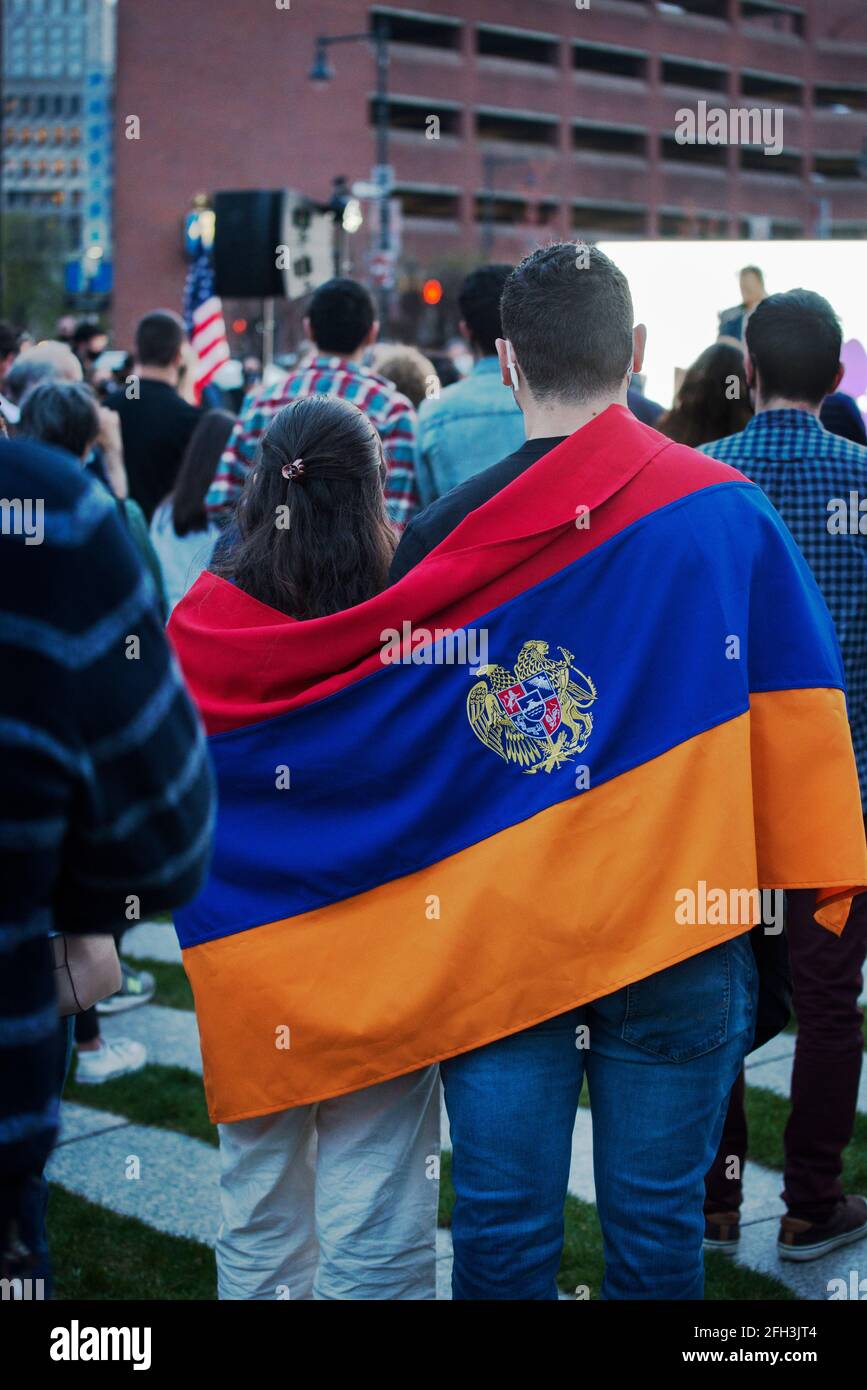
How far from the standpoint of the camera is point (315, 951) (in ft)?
8.27

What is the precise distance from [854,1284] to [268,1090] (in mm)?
1718

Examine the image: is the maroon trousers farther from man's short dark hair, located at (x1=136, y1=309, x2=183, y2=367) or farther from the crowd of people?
man's short dark hair, located at (x1=136, y1=309, x2=183, y2=367)

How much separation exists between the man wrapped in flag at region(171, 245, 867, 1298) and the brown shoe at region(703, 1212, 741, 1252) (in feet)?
4.48

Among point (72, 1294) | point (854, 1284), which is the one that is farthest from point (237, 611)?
point (854, 1284)

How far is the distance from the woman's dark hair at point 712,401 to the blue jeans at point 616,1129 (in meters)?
2.16

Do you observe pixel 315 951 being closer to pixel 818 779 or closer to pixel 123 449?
pixel 818 779

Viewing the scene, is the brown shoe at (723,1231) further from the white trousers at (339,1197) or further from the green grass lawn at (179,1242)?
the white trousers at (339,1197)

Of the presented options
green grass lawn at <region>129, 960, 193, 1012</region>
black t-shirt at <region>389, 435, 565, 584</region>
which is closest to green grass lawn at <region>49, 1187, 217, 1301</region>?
green grass lawn at <region>129, 960, 193, 1012</region>

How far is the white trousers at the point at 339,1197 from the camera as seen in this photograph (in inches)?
103

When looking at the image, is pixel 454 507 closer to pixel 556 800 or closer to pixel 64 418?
pixel 556 800

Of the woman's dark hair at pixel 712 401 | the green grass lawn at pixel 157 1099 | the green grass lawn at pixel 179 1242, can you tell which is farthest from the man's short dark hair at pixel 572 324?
the green grass lawn at pixel 157 1099

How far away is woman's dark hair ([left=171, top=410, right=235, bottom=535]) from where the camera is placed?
6148 mm

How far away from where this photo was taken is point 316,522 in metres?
2.69

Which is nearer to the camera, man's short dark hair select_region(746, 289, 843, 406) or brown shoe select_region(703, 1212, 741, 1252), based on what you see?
man's short dark hair select_region(746, 289, 843, 406)
